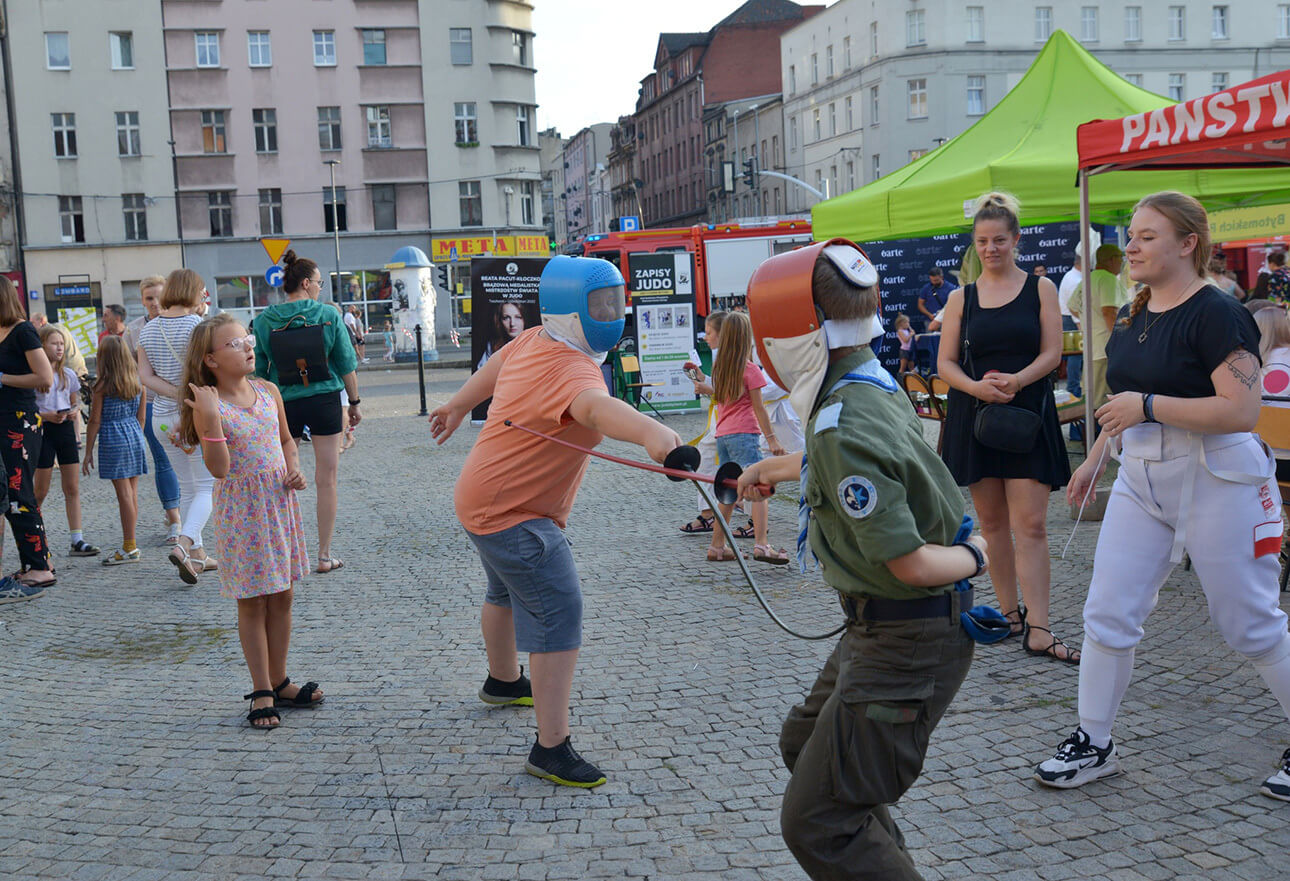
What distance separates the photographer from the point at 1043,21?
64062 millimetres

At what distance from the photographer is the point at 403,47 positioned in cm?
5053

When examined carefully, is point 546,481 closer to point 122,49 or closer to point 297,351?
point 297,351

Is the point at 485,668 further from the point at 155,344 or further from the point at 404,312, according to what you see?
the point at 404,312

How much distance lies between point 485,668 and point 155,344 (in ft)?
11.4

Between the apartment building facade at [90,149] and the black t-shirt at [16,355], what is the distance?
43.3 metres

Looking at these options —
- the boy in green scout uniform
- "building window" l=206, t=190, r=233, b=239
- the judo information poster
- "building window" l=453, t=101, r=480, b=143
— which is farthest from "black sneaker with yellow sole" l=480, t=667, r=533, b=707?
"building window" l=206, t=190, r=233, b=239

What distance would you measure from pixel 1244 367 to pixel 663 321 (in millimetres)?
14201

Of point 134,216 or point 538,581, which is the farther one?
point 134,216

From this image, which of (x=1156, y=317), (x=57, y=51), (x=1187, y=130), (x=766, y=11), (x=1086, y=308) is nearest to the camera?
(x=1156, y=317)

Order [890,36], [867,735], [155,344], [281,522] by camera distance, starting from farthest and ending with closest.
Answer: [890,36], [155,344], [281,522], [867,735]

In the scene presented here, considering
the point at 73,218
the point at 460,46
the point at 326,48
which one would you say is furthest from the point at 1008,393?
the point at 73,218

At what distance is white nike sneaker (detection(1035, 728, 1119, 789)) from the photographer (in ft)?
13.0

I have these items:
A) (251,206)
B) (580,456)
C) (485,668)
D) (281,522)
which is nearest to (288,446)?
(281,522)

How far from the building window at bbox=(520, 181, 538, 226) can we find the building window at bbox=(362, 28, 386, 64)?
8202mm
